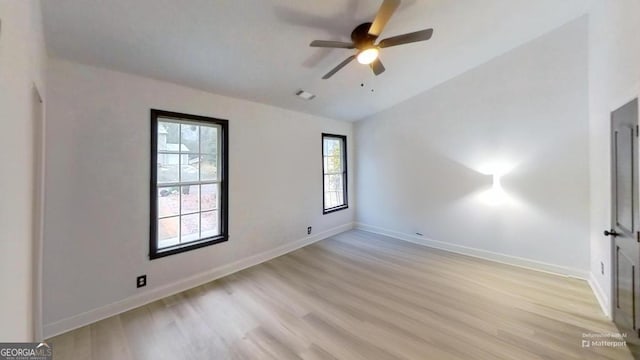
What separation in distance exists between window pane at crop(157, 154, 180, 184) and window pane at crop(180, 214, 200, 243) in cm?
51

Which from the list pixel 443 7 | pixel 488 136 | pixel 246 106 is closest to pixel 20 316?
pixel 246 106

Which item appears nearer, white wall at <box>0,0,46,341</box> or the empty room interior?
white wall at <box>0,0,46,341</box>

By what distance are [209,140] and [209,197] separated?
0.78 metres

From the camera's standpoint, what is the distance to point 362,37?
8.02 ft

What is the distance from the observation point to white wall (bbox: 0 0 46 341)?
37.5 inches

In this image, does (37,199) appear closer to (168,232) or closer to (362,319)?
(168,232)

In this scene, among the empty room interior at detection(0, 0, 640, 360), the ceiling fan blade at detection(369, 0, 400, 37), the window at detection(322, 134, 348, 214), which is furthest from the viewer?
the window at detection(322, 134, 348, 214)

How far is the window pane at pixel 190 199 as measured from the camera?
3.14 meters

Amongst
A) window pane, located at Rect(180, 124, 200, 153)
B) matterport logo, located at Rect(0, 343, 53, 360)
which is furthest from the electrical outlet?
window pane, located at Rect(180, 124, 200, 153)

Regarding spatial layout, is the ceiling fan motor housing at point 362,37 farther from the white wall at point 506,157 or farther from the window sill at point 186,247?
the window sill at point 186,247

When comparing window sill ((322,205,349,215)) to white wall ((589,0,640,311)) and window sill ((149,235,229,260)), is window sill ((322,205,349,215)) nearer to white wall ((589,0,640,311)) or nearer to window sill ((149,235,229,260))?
window sill ((149,235,229,260))

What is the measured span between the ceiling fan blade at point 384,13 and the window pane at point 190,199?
2730 millimetres

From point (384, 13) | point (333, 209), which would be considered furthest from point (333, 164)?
point (384, 13)

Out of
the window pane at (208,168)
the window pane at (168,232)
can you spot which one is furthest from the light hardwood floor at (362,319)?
the window pane at (208,168)
